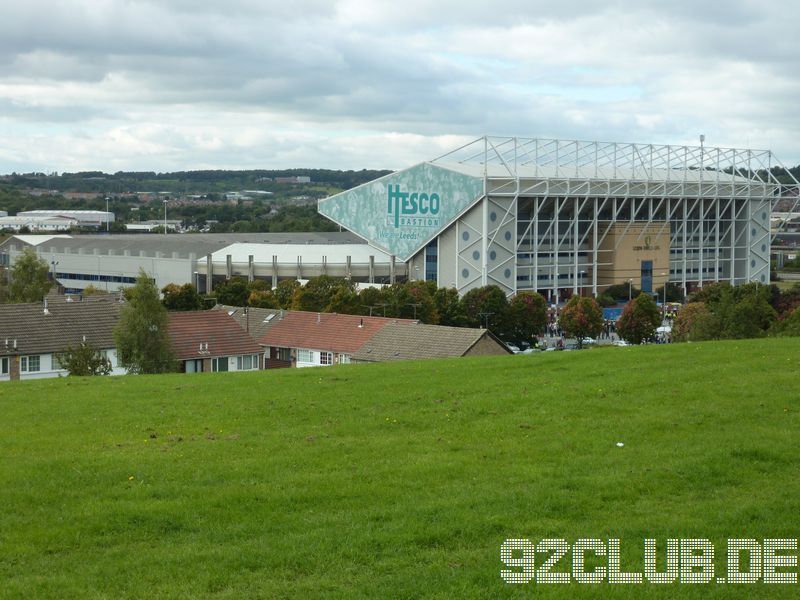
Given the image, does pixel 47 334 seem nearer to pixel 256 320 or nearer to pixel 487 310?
pixel 256 320

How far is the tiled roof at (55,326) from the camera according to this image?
39.1 m

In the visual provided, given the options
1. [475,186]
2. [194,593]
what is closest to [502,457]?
[194,593]

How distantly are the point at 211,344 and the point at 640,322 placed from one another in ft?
103

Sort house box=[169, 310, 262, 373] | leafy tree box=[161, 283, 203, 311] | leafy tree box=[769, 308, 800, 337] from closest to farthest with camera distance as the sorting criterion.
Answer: leafy tree box=[769, 308, 800, 337] < house box=[169, 310, 262, 373] < leafy tree box=[161, 283, 203, 311]

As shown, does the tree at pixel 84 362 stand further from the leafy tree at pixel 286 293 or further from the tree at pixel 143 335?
the leafy tree at pixel 286 293

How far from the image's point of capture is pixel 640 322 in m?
65.2

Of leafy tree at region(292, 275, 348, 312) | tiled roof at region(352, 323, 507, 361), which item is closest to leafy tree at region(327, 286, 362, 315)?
leafy tree at region(292, 275, 348, 312)

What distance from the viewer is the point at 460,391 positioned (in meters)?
18.9

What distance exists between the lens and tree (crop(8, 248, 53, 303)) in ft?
221

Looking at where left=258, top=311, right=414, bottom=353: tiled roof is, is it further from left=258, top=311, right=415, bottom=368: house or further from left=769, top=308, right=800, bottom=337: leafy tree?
left=769, top=308, right=800, bottom=337: leafy tree

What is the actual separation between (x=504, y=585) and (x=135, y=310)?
93.2 feet

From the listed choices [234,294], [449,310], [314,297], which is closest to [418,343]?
[449,310]

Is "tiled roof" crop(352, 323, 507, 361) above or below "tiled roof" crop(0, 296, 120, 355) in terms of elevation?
below

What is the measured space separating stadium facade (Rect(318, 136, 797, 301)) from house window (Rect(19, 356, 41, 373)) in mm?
58643
